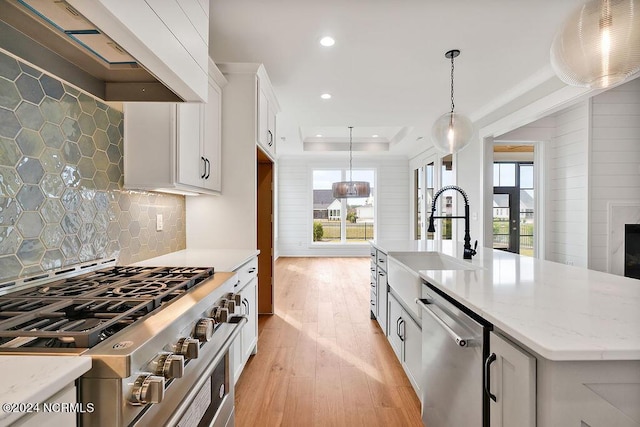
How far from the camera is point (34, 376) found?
0.59 metres

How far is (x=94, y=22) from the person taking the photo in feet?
2.81

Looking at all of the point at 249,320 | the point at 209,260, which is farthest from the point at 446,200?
the point at 209,260

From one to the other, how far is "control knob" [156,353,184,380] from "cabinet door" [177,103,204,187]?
1304 millimetres

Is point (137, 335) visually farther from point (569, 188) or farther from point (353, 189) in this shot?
point (353, 189)

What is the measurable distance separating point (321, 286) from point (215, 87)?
3476 mm

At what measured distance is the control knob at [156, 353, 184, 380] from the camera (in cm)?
85

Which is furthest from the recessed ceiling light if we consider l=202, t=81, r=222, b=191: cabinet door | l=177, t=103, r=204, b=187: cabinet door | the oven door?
the oven door

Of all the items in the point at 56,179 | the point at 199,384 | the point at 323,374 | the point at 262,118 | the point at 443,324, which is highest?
the point at 262,118

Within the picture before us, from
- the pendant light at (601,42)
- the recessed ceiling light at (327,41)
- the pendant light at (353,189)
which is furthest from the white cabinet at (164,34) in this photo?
the pendant light at (353,189)

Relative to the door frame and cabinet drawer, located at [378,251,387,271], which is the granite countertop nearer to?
cabinet drawer, located at [378,251,387,271]

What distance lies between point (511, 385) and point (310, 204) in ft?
24.8

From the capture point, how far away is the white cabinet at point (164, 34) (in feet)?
2.81

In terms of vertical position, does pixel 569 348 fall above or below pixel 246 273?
above

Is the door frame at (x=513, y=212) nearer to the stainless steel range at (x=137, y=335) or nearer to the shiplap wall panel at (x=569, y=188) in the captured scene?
the shiplap wall panel at (x=569, y=188)
